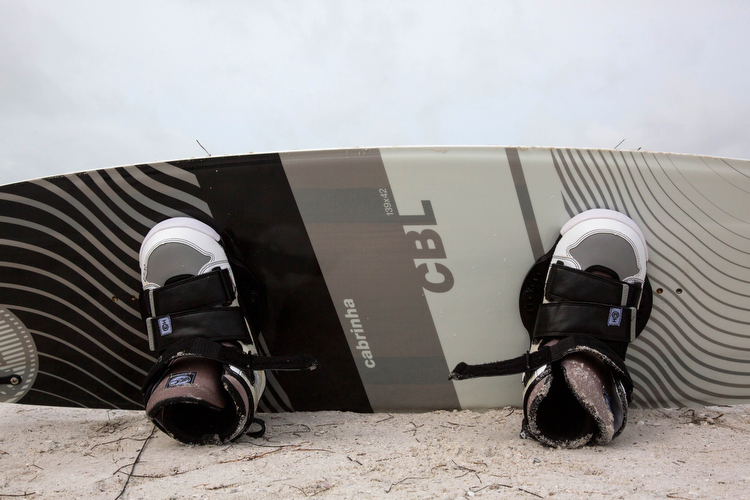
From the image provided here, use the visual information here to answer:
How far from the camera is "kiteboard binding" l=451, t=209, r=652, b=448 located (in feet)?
3.80

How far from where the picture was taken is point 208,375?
48.6 inches

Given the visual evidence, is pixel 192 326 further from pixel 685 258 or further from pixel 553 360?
pixel 685 258

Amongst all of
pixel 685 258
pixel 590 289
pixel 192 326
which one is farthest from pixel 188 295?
pixel 685 258

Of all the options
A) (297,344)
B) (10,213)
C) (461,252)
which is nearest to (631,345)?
(461,252)

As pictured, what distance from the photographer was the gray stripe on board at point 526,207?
5.10ft

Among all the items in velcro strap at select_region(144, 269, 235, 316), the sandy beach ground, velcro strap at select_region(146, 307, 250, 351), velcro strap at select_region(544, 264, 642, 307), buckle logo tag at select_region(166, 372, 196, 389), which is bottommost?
the sandy beach ground

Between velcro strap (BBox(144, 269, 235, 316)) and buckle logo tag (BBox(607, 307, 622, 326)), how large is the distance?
1007 millimetres

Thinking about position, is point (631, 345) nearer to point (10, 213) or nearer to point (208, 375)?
point (208, 375)

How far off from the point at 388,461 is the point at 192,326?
0.61 metres

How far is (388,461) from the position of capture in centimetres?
109

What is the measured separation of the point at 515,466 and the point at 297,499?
44 centimetres

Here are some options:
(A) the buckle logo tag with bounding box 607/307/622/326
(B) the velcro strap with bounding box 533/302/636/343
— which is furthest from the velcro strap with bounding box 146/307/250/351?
(A) the buckle logo tag with bounding box 607/307/622/326

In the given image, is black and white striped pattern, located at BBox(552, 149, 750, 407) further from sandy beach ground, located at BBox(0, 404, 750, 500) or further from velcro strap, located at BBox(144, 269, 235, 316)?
velcro strap, located at BBox(144, 269, 235, 316)

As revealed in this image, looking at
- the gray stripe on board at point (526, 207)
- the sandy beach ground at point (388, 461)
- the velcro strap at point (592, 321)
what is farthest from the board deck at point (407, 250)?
the velcro strap at point (592, 321)
